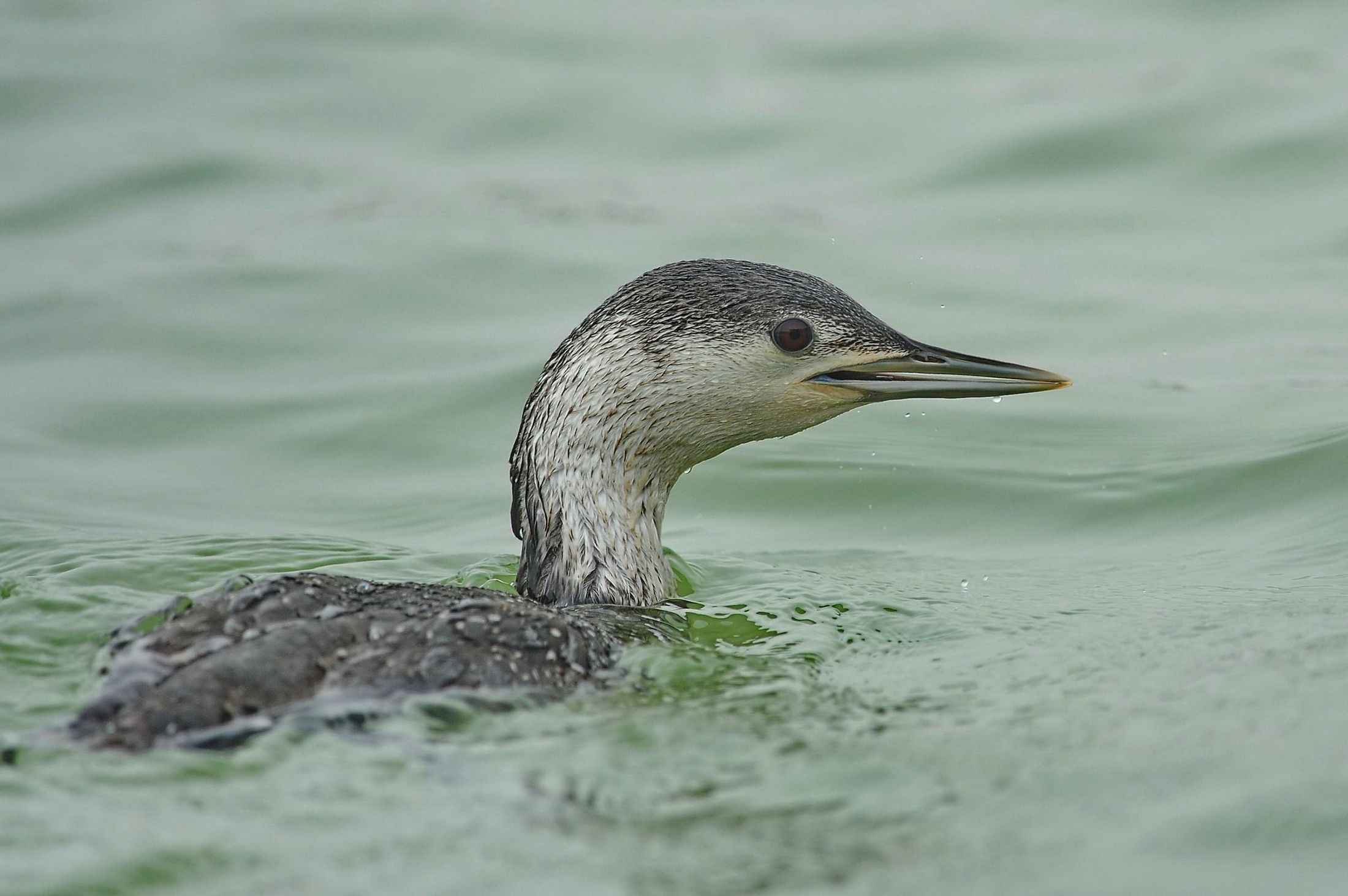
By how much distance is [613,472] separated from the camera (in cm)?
562

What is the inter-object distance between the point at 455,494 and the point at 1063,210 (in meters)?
4.30

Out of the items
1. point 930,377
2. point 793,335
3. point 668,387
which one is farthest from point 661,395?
point 930,377

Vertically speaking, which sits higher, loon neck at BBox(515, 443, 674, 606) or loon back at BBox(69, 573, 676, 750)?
loon neck at BBox(515, 443, 674, 606)

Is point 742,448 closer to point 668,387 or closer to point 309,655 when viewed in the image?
point 668,387

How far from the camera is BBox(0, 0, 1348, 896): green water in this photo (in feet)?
12.6

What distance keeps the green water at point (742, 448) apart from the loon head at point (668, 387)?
45cm

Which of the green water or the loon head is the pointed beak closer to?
the loon head

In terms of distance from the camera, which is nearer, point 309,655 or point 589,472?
point 309,655

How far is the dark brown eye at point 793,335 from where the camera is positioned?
552 centimetres

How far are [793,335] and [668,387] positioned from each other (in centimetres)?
39

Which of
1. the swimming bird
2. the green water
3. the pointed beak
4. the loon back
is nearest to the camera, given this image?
the green water

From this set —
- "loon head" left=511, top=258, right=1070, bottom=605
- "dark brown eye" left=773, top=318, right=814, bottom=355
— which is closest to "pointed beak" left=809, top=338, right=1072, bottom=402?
"loon head" left=511, top=258, right=1070, bottom=605

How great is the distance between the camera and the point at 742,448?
26.1ft

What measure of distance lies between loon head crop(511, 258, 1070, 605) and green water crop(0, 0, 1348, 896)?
453 millimetres
